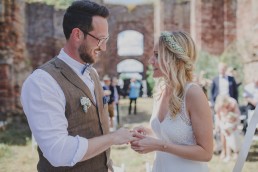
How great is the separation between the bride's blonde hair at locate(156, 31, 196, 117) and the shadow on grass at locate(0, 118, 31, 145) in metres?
6.62

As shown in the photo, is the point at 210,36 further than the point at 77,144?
Yes

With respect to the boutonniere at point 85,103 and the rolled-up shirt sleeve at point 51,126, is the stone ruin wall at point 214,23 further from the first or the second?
the rolled-up shirt sleeve at point 51,126

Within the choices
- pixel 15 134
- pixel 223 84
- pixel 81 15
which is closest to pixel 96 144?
pixel 81 15

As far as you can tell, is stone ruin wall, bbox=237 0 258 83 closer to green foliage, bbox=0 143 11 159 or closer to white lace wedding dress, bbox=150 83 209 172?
green foliage, bbox=0 143 11 159

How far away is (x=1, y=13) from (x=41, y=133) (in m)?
9.36

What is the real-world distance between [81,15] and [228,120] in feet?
17.6

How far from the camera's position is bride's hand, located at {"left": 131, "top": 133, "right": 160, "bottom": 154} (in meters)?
2.34

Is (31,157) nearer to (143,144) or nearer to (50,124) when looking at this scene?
(143,144)

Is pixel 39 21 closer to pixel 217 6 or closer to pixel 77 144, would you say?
pixel 217 6

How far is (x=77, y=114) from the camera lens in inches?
80.0

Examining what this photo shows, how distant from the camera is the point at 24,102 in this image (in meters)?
1.92

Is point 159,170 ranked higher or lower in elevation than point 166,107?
lower

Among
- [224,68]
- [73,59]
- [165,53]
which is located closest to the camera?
[73,59]

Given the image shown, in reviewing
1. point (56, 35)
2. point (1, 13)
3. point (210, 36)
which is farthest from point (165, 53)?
point (56, 35)
